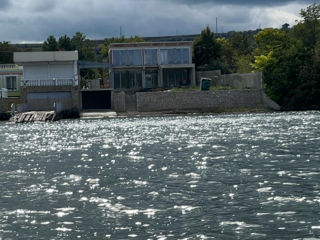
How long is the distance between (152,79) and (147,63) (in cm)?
287

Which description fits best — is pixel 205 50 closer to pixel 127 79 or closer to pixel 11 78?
pixel 127 79

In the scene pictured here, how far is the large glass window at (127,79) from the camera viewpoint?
10169cm

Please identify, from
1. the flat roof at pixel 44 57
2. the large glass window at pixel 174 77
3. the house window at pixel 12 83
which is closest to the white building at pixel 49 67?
the flat roof at pixel 44 57

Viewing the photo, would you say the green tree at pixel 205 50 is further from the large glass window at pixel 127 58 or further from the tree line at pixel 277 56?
the large glass window at pixel 127 58

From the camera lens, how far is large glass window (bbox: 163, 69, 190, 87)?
10203cm

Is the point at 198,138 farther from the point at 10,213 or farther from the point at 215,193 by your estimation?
the point at 10,213

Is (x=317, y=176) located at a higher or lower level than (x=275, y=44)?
lower

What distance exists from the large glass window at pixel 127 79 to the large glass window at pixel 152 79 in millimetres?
1155

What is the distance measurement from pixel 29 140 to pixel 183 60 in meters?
55.0

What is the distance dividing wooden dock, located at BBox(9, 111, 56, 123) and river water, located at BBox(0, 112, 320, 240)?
39285mm

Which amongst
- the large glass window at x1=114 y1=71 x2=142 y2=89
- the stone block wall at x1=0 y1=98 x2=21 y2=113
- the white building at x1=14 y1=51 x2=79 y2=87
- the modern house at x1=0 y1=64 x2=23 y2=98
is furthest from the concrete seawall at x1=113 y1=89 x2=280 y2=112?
the modern house at x1=0 y1=64 x2=23 y2=98

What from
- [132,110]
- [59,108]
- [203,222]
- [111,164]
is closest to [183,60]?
[132,110]

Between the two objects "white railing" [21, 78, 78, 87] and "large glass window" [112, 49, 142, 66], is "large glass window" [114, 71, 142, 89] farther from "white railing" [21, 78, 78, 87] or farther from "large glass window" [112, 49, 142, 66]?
"white railing" [21, 78, 78, 87]

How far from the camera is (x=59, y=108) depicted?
277ft
